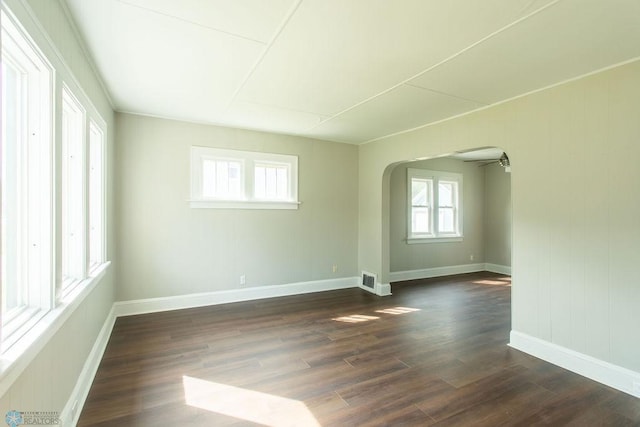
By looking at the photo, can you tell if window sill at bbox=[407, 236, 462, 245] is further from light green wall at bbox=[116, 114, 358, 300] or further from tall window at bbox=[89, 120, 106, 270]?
tall window at bbox=[89, 120, 106, 270]

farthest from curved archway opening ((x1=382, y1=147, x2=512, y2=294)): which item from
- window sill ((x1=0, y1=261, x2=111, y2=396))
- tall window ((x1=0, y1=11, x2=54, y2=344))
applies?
tall window ((x1=0, y1=11, x2=54, y2=344))

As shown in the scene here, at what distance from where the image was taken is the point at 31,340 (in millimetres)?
1288

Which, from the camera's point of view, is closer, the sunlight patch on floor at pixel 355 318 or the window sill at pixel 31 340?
the window sill at pixel 31 340

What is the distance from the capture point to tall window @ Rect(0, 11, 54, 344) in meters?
1.39

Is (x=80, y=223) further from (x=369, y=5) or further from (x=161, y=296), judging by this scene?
(x=369, y=5)

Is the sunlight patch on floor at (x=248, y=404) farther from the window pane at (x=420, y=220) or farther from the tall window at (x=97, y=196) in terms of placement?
the window pane at (x=420, y=220)

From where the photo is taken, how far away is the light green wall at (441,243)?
5.96 meters

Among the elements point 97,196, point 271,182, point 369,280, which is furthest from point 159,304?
point 369,280

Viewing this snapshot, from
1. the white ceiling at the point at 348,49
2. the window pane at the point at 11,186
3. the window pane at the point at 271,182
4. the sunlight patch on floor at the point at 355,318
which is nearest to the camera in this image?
the window pane at the point at 11,186

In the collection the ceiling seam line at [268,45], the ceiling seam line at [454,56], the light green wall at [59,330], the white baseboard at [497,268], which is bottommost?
the white baseboard at [497,268]

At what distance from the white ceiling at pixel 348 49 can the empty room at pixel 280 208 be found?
0.02 meters

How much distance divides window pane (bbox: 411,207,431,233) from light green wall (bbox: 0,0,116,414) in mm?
5280

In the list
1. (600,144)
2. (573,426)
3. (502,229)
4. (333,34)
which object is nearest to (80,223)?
(333,34)

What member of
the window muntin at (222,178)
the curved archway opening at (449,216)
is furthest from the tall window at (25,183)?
the curved archway opening at (449,216)
